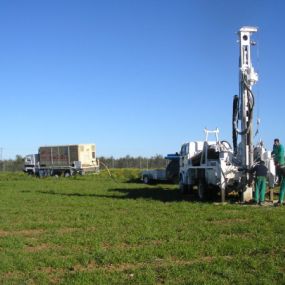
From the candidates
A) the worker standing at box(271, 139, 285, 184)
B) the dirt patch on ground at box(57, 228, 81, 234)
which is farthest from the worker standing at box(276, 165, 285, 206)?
the dirt patch on ground at box(57, 228, 81, 234)

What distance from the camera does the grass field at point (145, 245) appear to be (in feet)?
26.1

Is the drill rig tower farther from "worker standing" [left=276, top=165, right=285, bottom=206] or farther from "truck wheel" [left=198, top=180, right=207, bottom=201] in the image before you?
"truck wheel" [left=198, top=180, right=207, bottom=201]

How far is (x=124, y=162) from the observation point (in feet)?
254

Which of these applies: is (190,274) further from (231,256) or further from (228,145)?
(228,145)

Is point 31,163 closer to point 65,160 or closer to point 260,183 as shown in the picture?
point 65,160

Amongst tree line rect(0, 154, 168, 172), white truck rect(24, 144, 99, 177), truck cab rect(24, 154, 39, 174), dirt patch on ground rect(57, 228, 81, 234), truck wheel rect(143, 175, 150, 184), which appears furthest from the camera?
tree line rect(0, 154, 168, 172)

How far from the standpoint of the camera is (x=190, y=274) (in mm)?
7914

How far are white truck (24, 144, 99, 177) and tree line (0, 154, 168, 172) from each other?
9.78 metres

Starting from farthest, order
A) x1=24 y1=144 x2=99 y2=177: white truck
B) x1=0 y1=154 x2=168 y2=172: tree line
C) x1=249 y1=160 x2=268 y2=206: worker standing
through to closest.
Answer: x1=0 y1=154 x2=168 y2=172: tree line, x1=24 y1=144 x2=99 y2=177: white truck, x1=249 y1=160 x2=268 y2=206: worker standing

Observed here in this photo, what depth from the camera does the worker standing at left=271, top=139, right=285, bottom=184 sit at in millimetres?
18623

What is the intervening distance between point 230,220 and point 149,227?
97.1 inches

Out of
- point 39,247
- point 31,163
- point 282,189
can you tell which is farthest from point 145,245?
point 31,163

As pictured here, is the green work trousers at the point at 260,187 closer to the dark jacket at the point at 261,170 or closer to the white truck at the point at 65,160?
the dark jacket at the point at 261,170

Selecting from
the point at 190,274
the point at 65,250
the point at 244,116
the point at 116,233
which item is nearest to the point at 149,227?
the point at 116,233
